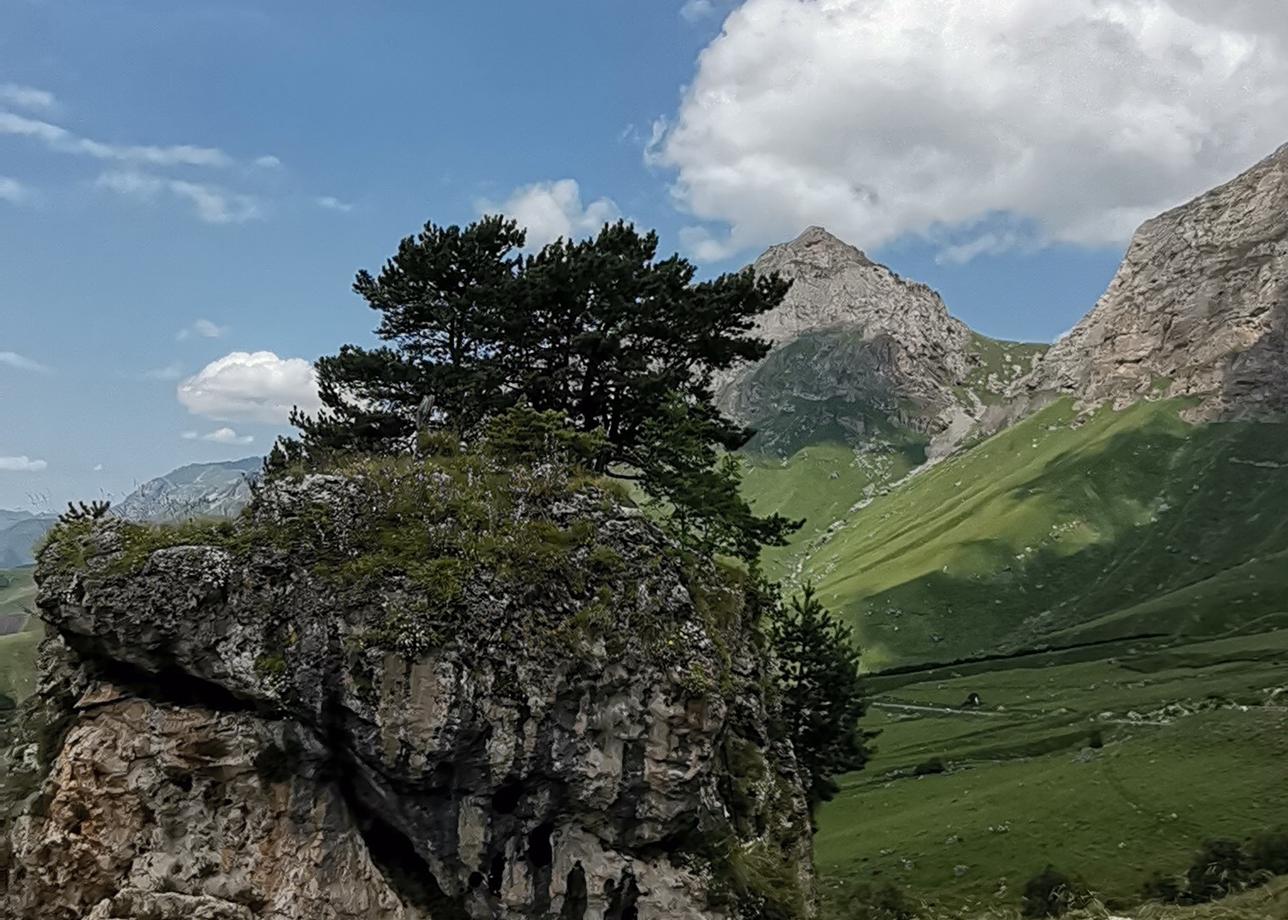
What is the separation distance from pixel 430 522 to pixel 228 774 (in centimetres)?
675

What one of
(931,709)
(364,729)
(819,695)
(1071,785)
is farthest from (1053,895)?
(931,709)

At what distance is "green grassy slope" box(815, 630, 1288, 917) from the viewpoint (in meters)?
69.1

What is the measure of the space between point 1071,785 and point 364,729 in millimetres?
89963

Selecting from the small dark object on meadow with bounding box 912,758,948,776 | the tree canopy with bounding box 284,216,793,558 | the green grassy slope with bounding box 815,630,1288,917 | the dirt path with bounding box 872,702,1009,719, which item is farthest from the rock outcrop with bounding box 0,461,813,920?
the dirt path with bounding box 872,702,1009,719

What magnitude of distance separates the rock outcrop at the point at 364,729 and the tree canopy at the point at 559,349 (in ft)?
34.2

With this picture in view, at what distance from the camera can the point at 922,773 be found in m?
108

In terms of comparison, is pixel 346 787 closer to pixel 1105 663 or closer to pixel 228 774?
pixel 228 774

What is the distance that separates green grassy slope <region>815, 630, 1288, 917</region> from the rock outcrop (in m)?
37.6

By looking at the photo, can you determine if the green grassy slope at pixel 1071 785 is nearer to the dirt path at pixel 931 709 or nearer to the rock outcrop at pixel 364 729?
the dirt path at pixel 931 709

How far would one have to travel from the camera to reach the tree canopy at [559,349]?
31.4m

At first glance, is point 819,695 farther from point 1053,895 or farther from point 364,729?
point 364,729

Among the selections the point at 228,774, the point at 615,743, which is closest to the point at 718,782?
the point at 615,743

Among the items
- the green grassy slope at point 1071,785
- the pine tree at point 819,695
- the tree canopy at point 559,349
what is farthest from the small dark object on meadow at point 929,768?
the tree canopy at point 559,349

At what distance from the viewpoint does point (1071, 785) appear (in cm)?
8962
